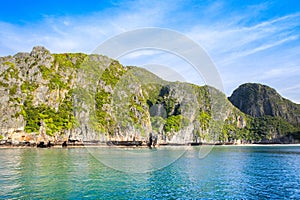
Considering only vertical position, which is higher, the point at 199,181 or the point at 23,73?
the point at 23,73

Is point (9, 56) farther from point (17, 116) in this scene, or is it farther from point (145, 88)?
point (145, 88)

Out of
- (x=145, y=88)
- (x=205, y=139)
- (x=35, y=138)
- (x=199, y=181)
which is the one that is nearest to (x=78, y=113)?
(x=35, y=138)

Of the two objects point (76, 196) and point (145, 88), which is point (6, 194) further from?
point (145, 88)

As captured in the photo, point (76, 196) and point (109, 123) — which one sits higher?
point (109, 123)

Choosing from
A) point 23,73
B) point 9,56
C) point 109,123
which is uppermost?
point 9,56

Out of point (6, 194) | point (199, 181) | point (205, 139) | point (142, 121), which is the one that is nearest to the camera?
point (6, 194)

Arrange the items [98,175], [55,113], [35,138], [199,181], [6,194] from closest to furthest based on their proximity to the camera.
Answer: [6,194], [199,181], [98,175], [35,138], [55,113]

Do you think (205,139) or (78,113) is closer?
(78,113)

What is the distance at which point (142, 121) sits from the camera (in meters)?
144

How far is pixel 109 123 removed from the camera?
131 meters

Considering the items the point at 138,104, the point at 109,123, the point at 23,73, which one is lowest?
the point at 109,123

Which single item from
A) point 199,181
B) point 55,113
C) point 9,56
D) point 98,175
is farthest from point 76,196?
point 9,56

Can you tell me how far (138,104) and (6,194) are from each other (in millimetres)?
126652

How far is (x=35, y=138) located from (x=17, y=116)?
41.0 ft
